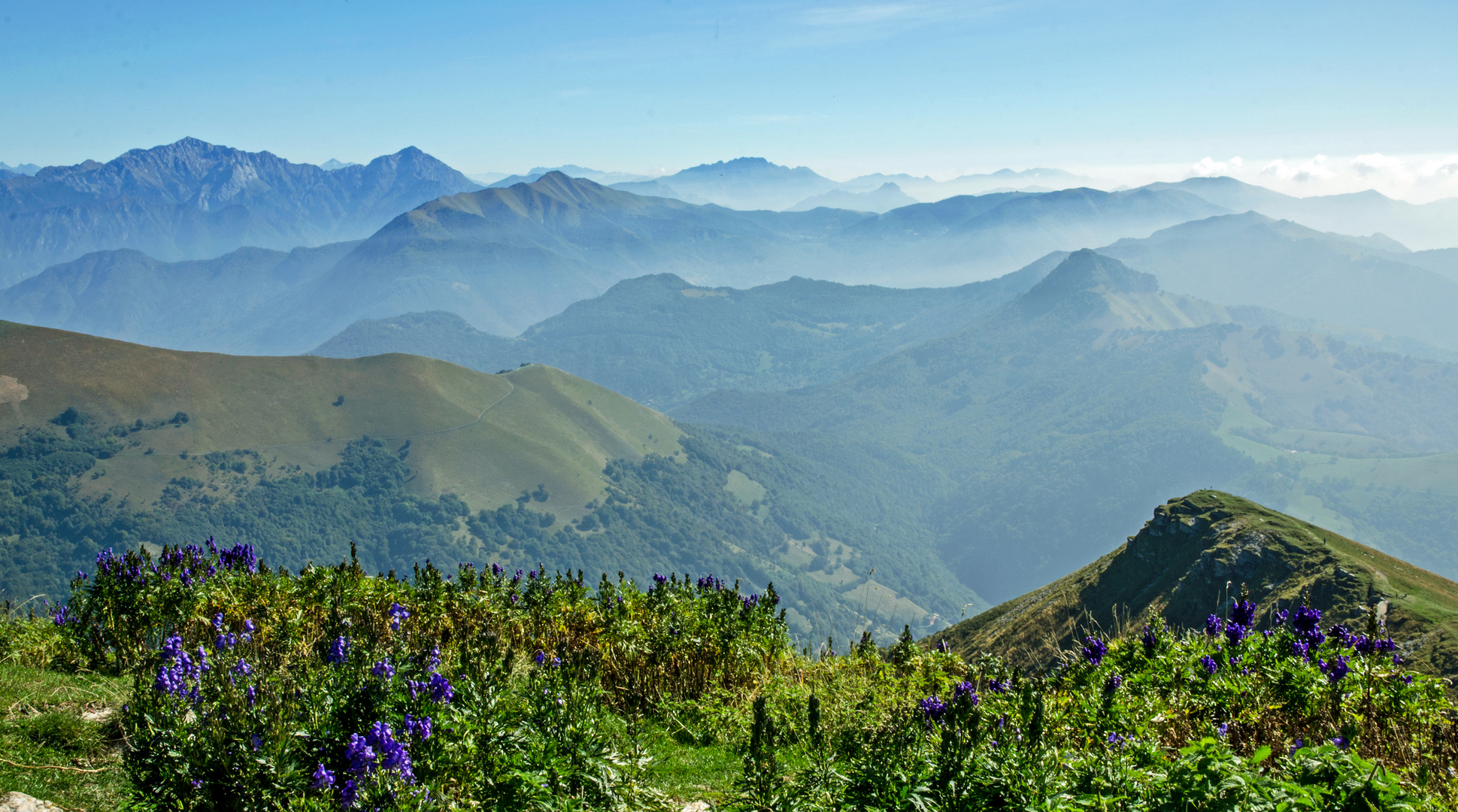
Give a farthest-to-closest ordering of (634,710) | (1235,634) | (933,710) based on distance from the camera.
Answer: (634,710) < (1235,634) < (933,710)

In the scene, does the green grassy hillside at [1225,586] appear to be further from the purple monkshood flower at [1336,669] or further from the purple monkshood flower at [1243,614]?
the purple monkshood flower at [1336,669]

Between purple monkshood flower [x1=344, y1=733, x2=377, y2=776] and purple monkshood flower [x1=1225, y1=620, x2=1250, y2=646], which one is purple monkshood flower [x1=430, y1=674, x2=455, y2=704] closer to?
purple monkshood flower [x1=344, y1=733, x2=377, y2=776]

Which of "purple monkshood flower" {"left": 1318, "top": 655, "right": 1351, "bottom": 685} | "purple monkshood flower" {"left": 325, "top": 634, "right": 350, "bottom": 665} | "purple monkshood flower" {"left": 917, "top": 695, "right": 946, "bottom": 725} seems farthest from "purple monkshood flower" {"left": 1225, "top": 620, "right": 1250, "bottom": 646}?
"purple monkshood flower" {"left": 325, "top": 634, "right": 350, "bottom": 665}

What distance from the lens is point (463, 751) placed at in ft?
18.6

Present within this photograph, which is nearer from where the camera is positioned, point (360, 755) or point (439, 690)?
point (360, 755)

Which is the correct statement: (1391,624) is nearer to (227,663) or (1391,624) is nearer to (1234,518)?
(1234,518)

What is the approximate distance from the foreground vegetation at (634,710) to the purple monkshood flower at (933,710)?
42mm

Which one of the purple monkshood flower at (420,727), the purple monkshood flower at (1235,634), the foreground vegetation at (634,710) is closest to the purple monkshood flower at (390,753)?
the foreground vegetation at (634,710)

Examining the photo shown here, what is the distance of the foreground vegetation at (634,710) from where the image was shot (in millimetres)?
4949

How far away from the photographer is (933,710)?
6965mm

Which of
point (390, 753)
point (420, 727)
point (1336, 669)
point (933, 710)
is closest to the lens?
point (390, 753)

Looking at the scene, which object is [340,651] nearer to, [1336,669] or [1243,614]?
[1336,669]

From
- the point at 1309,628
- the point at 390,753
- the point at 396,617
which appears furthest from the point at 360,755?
the point at 1309,628

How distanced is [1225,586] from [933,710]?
130ft
